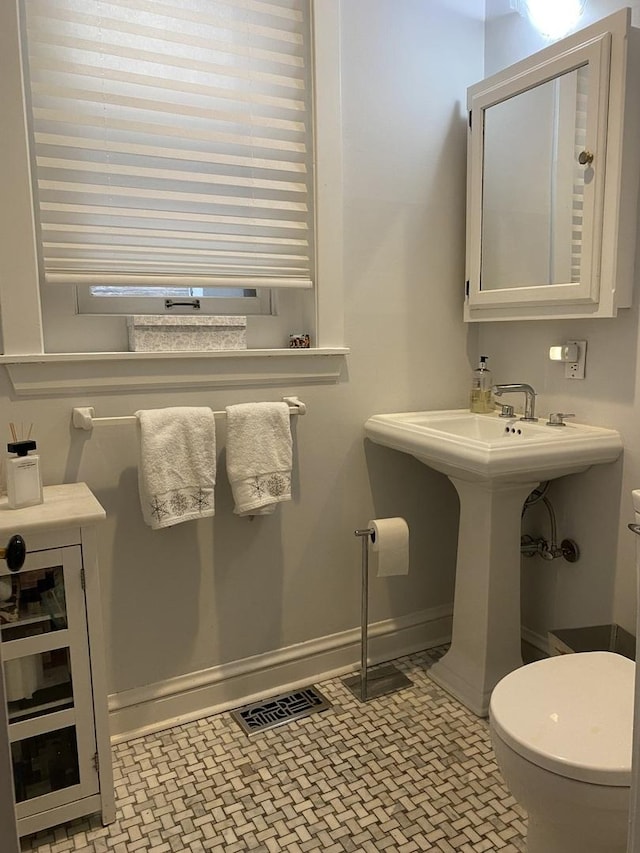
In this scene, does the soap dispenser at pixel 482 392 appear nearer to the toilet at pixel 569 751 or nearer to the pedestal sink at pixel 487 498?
the pedestal sink at pixel 487 498

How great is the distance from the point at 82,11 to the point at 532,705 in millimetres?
1926

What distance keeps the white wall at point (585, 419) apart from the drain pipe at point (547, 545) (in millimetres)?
25

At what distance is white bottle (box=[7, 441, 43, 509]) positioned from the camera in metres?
1.48

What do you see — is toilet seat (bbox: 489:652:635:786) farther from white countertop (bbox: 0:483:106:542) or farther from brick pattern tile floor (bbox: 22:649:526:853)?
white countertop (bbox: 0:483:106:542)

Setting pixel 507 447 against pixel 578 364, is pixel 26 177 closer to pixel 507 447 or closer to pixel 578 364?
pixel 507 447

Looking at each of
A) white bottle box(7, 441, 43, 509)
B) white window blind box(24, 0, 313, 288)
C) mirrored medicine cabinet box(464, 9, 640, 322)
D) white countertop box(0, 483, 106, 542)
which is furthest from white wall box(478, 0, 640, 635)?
white bottle box(7, 441, 43, 509)

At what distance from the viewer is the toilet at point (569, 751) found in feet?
3.73

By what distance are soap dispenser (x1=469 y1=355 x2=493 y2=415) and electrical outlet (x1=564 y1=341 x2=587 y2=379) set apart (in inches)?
12.6

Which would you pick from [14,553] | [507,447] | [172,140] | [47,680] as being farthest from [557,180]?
[47,680]

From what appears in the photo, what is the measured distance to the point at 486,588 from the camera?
6.33 feet

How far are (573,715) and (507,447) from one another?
65 cm

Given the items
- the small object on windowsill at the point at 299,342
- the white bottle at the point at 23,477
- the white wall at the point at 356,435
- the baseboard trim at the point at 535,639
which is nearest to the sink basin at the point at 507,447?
the white wall at the point at 356,435

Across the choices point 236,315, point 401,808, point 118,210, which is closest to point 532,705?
point 401,808

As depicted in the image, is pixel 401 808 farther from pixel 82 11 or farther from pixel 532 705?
pixel 82 11
